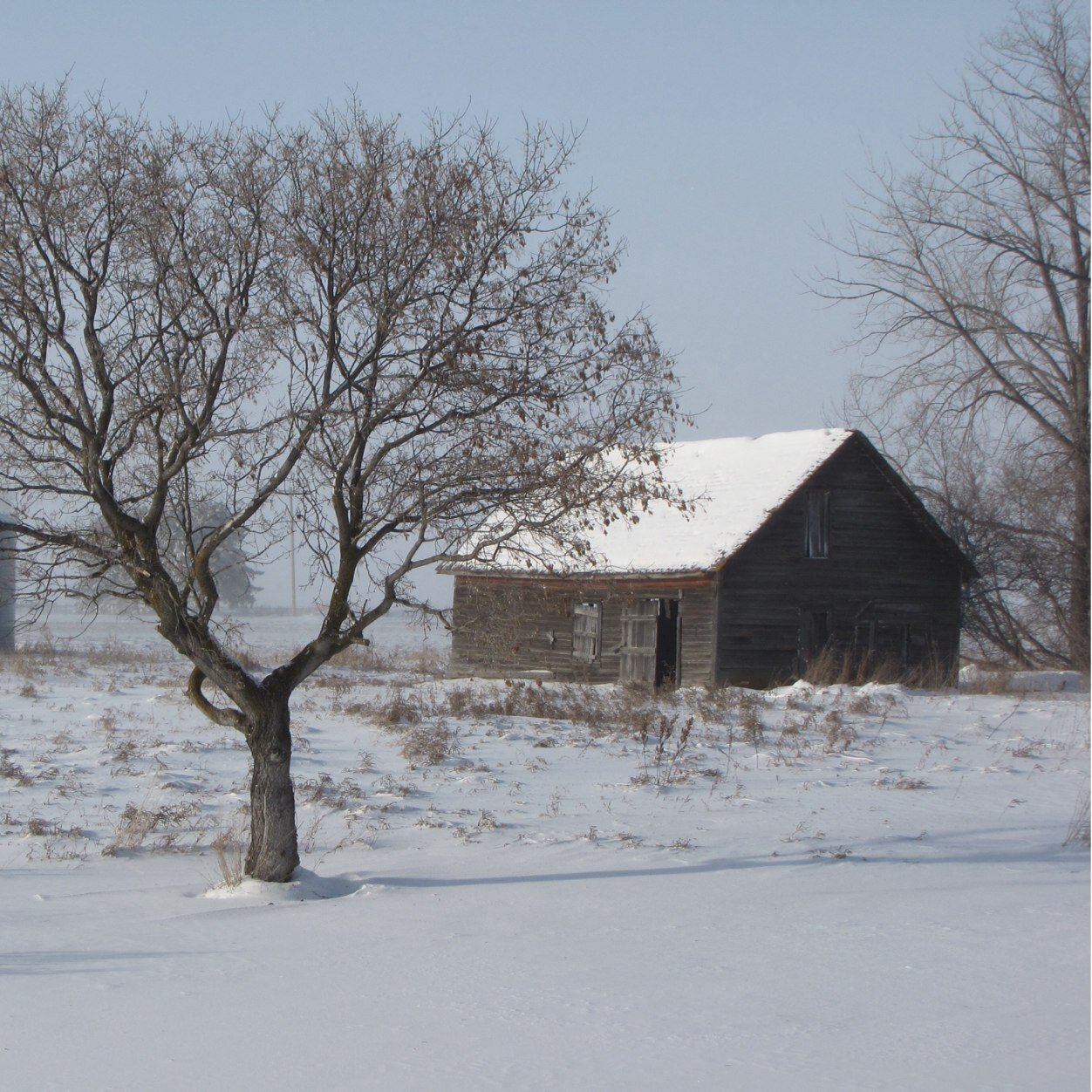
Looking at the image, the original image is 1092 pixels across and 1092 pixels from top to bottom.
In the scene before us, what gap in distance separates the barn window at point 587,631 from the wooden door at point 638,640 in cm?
74

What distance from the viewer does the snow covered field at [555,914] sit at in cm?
489

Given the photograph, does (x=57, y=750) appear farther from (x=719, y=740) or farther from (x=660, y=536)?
(x=660, y=536)

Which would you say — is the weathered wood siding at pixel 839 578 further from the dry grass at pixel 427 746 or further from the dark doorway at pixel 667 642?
the dry grass at pixel 427 746

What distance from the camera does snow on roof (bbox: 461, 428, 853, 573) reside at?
Result: 24.7 meters

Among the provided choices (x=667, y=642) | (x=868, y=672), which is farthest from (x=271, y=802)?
(x=667, y=642)

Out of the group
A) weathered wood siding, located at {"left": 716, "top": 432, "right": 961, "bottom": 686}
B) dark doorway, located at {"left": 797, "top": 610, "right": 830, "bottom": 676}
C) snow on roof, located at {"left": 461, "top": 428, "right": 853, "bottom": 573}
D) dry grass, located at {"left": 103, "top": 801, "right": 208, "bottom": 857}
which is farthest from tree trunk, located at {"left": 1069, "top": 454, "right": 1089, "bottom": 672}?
dry grass, located at {"left": 103, "top": 801, "right": 208, "bottom": 857}

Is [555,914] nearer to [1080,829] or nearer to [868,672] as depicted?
[1080,829]

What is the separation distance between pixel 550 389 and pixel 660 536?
1812 cm

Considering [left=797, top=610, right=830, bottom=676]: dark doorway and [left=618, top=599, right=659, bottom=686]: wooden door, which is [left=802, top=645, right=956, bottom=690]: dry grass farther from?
[left=618, top=599, right=659, bottom=686]: wooden door

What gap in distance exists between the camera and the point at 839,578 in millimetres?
25859

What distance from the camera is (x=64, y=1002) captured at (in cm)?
558

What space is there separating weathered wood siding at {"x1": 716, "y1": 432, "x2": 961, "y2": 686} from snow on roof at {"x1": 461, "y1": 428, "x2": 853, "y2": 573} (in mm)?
383

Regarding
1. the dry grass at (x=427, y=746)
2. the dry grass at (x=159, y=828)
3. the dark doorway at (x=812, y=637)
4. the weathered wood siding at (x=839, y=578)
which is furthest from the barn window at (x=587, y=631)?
the dry grass at (x=159, y=828)

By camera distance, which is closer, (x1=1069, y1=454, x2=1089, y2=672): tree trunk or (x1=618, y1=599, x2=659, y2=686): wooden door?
→ (x1=618, y1=599, x2=659, y2=686): wooden door
